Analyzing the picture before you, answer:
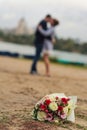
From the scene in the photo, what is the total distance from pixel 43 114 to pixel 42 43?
7.24 meters

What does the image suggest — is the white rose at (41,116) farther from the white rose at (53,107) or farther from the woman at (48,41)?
the woman at (48,41)

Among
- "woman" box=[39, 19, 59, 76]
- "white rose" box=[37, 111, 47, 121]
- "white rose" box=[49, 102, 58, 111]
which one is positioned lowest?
"white rose" box=[37, 111, 47, 121]

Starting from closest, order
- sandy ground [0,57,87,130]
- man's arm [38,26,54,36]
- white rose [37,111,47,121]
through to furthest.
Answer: sandy ground [0,57,87,130] → white rose [37,111,47,121] → man's arm [38,26,54,36]

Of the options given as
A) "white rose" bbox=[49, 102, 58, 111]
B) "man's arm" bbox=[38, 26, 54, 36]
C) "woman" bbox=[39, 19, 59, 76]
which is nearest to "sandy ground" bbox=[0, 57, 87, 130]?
"white rose" bbox=[49, 102, 58, 111]

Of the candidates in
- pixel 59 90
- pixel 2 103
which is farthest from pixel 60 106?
pixel 59 90

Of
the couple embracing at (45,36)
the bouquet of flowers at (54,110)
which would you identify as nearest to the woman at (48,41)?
the couple embracing at (45,36)

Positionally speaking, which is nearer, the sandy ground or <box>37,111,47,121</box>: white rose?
the sandy ground

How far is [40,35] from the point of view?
1327cm

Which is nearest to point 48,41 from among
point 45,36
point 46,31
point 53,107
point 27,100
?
point 45,36

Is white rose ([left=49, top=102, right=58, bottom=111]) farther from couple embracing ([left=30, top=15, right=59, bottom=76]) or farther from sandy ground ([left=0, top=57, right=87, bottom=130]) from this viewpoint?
couple embracing ([left=30, top=15, right=59, bottom=76])

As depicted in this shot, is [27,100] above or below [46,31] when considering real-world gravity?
below

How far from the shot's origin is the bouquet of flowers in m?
6.22

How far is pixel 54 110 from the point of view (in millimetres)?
6230

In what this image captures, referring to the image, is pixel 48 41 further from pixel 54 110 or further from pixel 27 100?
pixel 54 110
